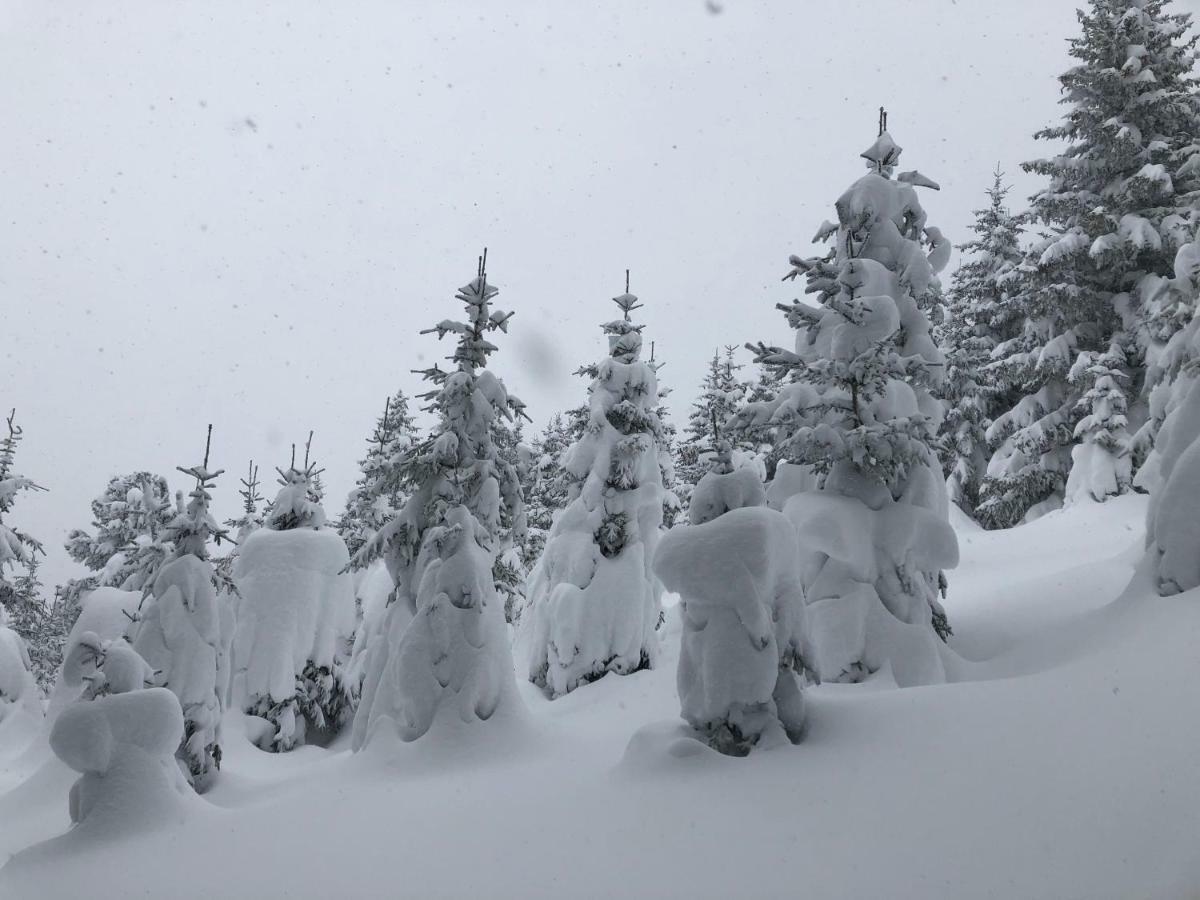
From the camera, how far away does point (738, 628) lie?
791cm

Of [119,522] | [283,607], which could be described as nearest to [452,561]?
[283,607]

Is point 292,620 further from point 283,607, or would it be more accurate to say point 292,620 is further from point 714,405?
point 714,405

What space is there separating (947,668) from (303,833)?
27.3ft

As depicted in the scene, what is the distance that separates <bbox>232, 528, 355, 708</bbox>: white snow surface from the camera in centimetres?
1839

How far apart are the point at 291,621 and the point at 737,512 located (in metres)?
13.8

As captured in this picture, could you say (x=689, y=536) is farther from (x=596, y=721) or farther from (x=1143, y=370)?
(x=1143, y=370)

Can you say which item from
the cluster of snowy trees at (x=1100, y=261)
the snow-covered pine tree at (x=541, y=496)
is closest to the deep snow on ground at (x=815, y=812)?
the cluster of snowy trees at (x=1100, y=261)

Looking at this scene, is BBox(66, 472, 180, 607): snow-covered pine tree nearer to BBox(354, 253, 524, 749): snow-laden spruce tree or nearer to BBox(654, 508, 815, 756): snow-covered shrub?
BBox(354, 253, 524, 749): snow-laden spruce tree

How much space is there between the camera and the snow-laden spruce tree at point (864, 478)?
10773mm

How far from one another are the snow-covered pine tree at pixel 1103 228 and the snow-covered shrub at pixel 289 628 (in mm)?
18088

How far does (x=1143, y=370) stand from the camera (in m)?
19.3

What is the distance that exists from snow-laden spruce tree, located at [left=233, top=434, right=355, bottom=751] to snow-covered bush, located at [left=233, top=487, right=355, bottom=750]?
23 mm

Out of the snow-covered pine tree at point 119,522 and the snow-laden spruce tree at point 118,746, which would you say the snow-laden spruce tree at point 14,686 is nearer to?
the snow-covered pine tree at point 119,522

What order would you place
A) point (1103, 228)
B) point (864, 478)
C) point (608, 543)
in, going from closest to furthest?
1. point (864, 478)
2. point (608, 543)
3. point (1103, 228)
